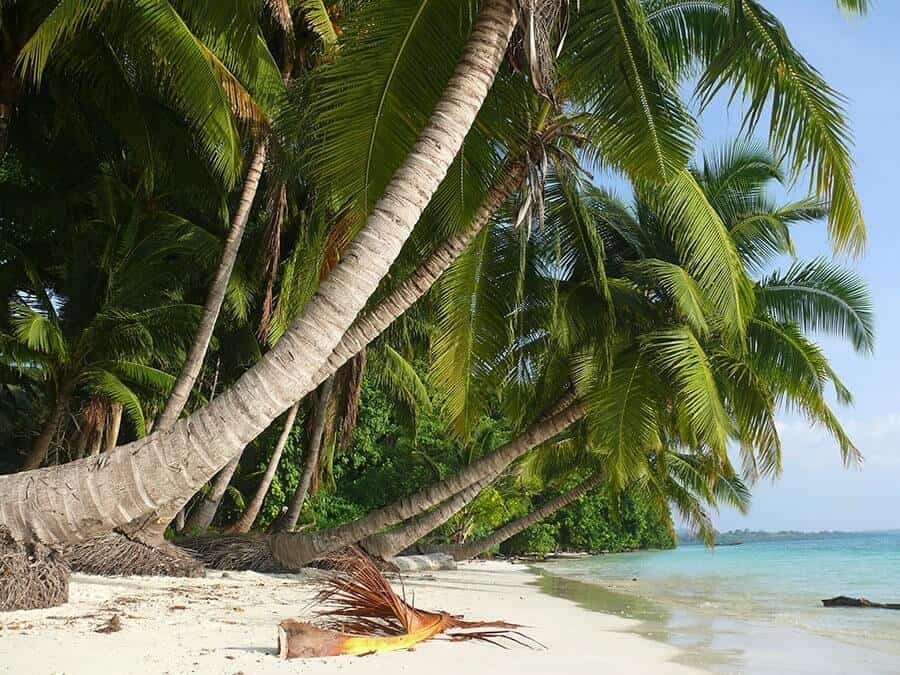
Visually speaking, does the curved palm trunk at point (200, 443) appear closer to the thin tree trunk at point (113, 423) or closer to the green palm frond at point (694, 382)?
the green palm frond at point (694, 382)

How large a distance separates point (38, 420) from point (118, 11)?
1082 centimetres

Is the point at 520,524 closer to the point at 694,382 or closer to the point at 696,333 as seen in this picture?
the point at 696,333

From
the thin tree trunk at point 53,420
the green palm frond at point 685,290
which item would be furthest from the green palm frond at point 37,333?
the green palm frond at point 685,290

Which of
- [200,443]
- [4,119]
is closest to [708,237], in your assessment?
[200,443]

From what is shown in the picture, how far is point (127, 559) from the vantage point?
403 inches

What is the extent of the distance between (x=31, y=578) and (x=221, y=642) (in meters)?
1.68

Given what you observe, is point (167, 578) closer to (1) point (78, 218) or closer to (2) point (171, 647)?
(2) point (171, 647)

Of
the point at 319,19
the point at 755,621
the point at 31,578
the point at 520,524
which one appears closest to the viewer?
the point at 31,578

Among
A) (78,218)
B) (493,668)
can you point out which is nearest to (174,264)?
(78,218)

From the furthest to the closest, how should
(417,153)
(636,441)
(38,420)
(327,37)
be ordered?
(38,420), (636,441), (327,37), (417,153)

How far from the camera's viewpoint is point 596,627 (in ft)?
28.3

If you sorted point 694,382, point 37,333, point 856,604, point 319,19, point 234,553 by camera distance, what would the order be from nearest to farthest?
point 319,19 < point 37,333 < point 694,382 < point 234,553 < point 856,604

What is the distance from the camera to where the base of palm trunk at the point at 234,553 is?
12.7m

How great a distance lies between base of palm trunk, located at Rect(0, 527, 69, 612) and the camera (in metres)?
5.76
